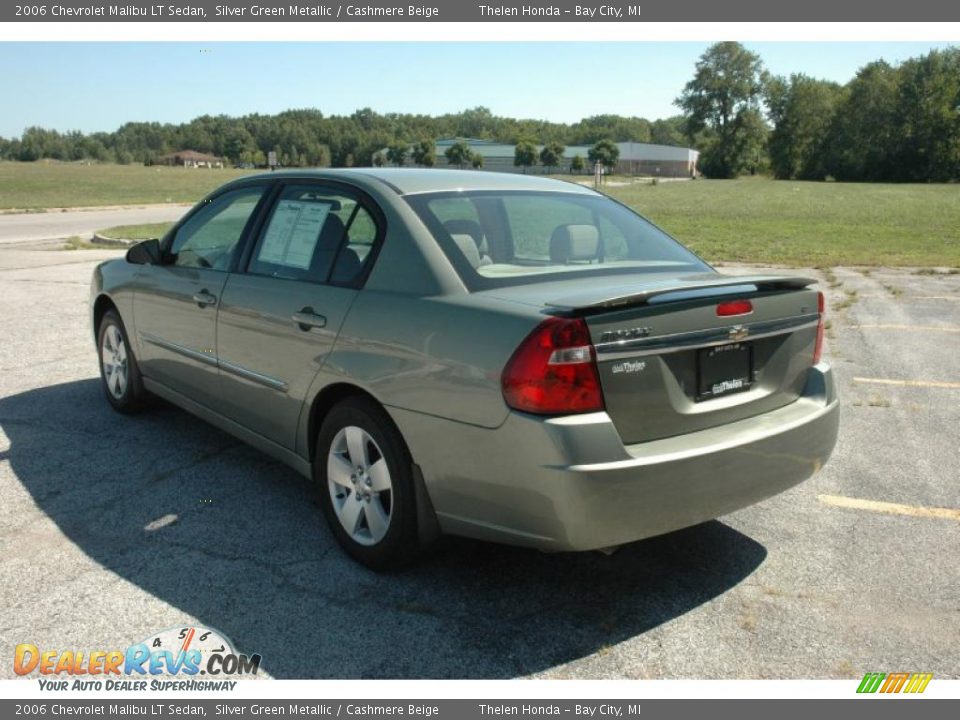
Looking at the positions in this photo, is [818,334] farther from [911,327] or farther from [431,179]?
[911,327]

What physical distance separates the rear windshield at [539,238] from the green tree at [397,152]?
62486mm

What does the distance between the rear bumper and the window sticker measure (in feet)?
3.75

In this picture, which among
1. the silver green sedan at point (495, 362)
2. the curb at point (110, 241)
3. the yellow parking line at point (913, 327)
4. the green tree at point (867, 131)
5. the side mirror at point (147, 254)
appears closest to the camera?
the silver green sedan at point (495, 362)

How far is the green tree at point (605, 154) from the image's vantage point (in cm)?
12826

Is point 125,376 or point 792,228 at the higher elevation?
point 125,376

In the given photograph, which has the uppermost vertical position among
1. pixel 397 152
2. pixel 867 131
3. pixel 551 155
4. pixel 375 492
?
pixel 867 131

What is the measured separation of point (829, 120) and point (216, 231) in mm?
124463

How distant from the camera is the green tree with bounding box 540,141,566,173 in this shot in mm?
131500

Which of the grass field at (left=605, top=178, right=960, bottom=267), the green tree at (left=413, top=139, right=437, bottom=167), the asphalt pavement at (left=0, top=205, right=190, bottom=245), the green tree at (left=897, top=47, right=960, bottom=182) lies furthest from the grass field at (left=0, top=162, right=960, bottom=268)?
the green tree at (left=897, top=47, right=960, bottom=182)

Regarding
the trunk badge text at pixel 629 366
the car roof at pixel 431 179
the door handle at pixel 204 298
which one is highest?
the car roof at pixel 431 179

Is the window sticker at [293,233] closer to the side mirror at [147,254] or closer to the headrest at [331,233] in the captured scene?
the headrest at [331,233]

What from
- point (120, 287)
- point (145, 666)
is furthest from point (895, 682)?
point (120, 287)

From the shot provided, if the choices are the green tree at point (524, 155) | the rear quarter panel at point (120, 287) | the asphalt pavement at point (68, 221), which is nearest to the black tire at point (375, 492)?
the rear quarter panel at point (120, 287)

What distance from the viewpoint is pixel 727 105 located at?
127 meters
